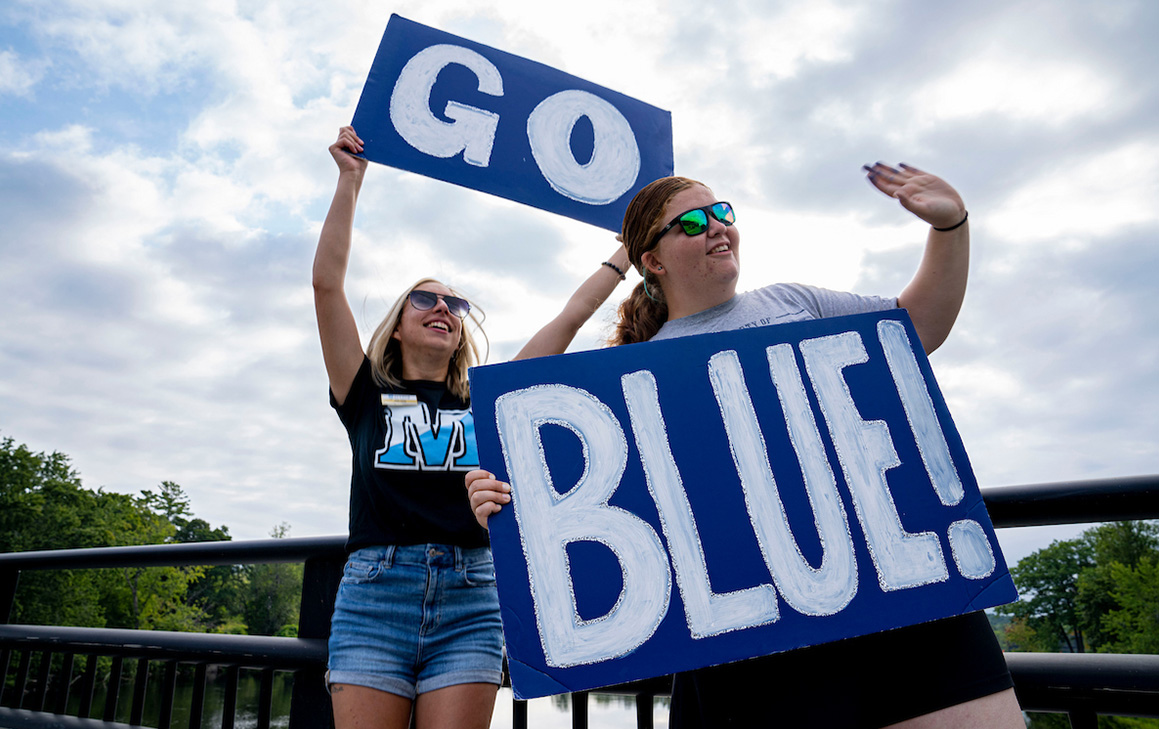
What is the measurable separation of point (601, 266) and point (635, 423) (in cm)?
100

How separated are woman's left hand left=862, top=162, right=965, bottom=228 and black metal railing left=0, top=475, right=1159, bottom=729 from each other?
61 cm

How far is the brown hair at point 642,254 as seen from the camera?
1.87m

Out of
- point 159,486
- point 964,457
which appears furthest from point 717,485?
point 159,486

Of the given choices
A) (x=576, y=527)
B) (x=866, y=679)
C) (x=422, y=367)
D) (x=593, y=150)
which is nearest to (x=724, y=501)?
(x=576, y=527)

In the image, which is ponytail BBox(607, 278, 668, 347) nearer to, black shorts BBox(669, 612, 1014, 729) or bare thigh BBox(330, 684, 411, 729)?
black shorts BBox(669, 612, 1014, 729)

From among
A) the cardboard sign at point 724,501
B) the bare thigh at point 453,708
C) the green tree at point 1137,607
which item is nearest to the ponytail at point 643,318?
the cardboard sign at point 724,501

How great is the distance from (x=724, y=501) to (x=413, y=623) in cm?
94

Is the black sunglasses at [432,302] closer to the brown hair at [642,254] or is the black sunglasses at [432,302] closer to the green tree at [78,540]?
the brown hair at [642,254]

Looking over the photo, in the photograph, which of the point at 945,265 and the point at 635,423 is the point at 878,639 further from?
the point at 945,265

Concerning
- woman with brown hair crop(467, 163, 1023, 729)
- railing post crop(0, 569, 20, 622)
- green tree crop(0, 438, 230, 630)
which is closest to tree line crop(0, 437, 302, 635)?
green tree crop(0, 438, 230, 630)

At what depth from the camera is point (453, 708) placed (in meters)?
1.74

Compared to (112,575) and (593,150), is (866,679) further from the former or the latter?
(112,575)

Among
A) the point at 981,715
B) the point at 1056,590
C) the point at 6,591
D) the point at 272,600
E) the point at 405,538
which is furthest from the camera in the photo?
the point at 272,600

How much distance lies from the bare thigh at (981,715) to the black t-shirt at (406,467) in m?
1.17
